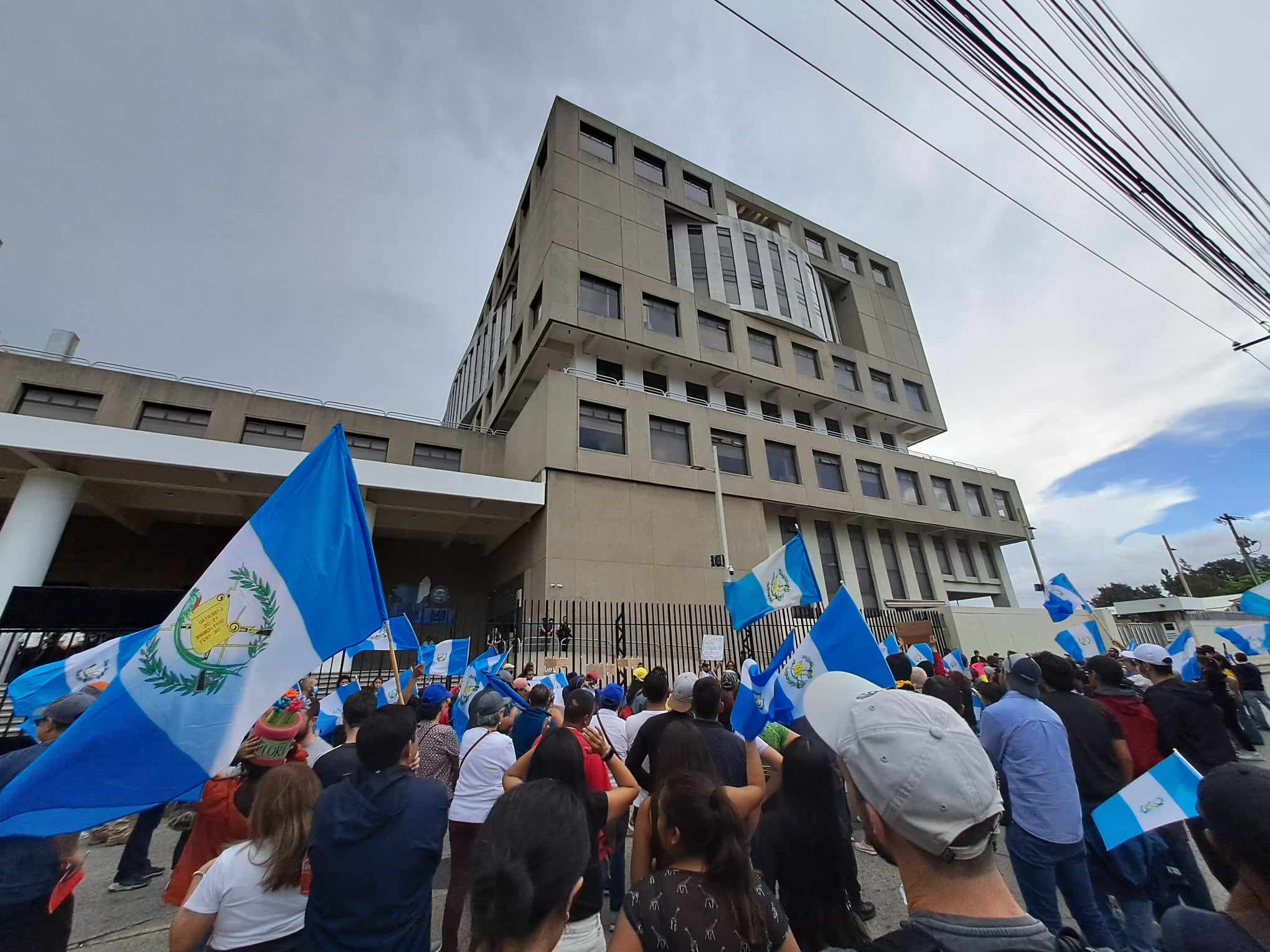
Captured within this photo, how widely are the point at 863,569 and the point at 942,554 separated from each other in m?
7.20

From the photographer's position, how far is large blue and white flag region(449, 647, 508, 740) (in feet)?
24.6

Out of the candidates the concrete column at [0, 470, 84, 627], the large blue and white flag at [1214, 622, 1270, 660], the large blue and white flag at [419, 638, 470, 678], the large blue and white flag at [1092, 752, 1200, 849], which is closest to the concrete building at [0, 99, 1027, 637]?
the concrete column at [0, 470, 84, 627]

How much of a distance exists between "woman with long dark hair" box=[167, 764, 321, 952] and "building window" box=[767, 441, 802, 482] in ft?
80.8

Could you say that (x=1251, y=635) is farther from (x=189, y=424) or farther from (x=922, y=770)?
(x=189, y=424)

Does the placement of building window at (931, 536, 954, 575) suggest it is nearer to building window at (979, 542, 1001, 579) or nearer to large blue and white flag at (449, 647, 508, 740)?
building window at (979, 542, 1001, 579)

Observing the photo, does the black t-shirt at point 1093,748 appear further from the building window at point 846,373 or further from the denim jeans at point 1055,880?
the building window at point 846,373

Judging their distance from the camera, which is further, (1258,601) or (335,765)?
(1258,601)

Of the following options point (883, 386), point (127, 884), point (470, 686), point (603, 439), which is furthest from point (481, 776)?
point (883, 386)

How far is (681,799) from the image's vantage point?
207 centimetres

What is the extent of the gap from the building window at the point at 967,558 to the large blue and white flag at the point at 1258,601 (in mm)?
26062

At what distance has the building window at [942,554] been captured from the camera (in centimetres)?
3125

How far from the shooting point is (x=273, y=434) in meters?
21.8

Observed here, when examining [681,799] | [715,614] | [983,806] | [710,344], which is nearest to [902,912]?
[681,799]

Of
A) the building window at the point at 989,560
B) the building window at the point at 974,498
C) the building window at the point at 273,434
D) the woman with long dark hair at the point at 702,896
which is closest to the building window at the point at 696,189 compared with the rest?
the building window at the point at 974,498
